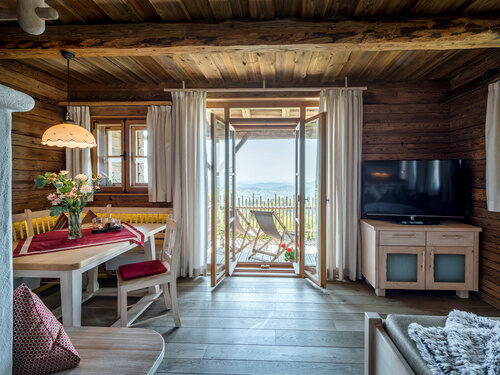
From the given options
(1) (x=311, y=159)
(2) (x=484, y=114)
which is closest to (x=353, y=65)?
(1) (x=311, y=159)

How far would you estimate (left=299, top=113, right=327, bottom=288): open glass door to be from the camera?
9.67 ft

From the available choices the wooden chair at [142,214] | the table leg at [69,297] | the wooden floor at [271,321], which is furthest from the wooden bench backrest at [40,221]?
the table leg at [69,297]

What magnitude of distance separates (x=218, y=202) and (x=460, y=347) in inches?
102

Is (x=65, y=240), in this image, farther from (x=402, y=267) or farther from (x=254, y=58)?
(x=402, y=267)

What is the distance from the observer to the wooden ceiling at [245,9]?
6.38 ft

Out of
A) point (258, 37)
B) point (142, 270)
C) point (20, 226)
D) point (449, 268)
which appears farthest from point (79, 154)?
point (449, 268)

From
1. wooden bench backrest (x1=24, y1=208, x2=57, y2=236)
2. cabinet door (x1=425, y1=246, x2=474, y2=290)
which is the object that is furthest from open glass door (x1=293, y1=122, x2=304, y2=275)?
wooden bench backrest (x1=24, y1=208, x2=57, y2=236)

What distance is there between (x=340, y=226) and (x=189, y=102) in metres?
2.54

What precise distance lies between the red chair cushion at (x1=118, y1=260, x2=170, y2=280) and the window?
1600mm

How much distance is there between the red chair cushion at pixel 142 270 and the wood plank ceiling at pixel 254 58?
2071 mm

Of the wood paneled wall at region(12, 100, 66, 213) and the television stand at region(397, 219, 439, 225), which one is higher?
the wood paneled wall at region(12, 100, 66, 213)

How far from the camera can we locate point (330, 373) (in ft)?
5.51

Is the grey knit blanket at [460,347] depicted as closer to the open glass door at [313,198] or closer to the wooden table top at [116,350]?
the wooden table top at [116,350]

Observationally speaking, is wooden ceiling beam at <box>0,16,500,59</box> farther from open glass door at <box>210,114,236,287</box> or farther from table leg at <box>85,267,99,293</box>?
table leg at <box>85,267,99,293</box>
